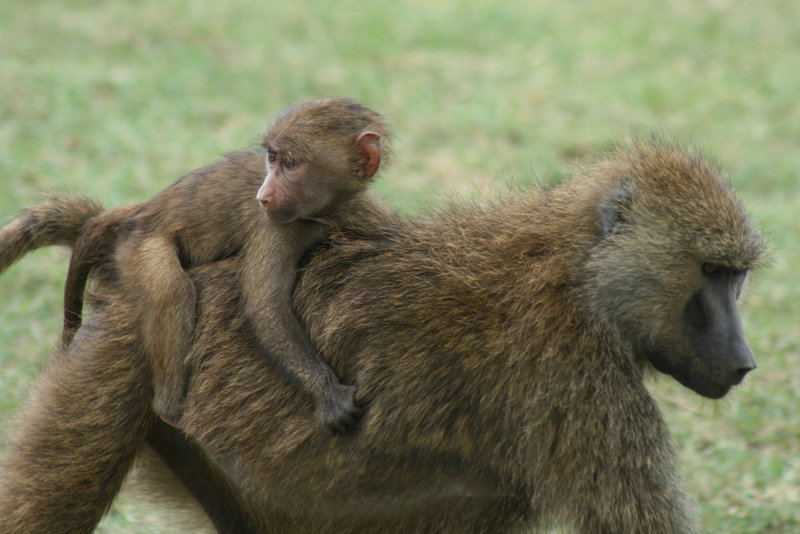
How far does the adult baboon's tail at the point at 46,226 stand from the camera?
3.60 m

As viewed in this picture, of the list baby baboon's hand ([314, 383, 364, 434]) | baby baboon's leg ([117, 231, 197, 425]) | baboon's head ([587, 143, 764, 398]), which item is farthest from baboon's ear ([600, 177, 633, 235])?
baby baboon's leg ([117, 231, 197, 425])

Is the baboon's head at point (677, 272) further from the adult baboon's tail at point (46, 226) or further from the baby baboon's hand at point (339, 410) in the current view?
the adult baboon's tail at point (46, 226)

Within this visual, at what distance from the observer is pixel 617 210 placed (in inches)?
127

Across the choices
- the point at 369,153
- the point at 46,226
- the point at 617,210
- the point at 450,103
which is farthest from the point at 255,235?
the point at 450,103

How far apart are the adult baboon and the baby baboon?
77mm

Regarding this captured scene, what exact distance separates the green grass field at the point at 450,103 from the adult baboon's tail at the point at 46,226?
1197 mm

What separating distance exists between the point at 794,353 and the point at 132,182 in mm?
4092

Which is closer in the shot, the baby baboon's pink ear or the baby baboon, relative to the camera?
the baby baboon

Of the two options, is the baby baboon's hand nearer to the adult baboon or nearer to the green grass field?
the adult baboon

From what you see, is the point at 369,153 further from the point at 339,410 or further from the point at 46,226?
the point at 46,226

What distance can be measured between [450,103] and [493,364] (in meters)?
6.10

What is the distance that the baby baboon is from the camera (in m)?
3.28

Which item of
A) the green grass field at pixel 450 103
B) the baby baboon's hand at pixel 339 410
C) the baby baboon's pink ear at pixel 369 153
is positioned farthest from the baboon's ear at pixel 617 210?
the green grass field at pixel 450 103

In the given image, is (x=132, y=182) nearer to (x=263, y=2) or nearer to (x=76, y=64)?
(x=76, y=64)
